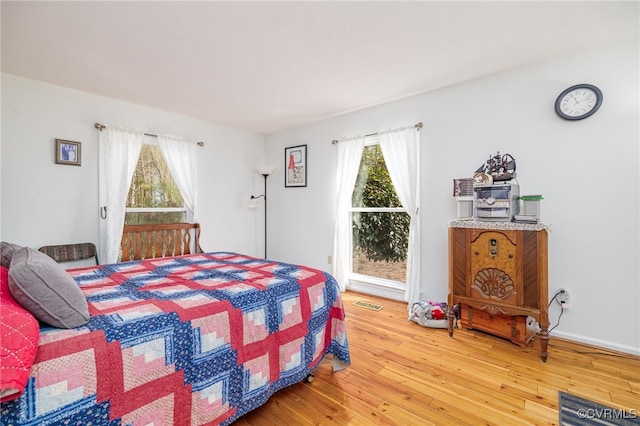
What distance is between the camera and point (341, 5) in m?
→ 1.80

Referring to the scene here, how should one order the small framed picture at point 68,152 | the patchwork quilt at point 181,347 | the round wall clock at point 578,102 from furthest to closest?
the small framed picture at point 68,152 < the round wall clock at point 578,102 < the patchwork quilt at point 181,347

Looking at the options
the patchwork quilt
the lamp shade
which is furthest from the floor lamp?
the patchwork quilt

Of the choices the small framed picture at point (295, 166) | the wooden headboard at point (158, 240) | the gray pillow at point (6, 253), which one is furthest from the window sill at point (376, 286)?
the gray pillow at point (6, 253)

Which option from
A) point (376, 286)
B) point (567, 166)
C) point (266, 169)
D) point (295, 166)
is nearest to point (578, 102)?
point (567, 166)

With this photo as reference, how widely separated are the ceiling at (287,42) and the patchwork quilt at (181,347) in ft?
5.59

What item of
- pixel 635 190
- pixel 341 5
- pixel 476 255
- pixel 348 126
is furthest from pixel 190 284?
pixel 635 190

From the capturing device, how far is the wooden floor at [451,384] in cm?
161

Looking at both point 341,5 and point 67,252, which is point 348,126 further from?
point 67,252

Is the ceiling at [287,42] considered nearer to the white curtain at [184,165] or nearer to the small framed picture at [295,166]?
the white curtain at [184,165]

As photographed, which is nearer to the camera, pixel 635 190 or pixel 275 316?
pixel 275 316

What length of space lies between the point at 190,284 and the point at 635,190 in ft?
10.7

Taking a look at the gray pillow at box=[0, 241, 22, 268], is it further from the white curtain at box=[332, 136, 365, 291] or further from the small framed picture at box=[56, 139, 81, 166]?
the white curtain at box=[332, 136, 365, 291]

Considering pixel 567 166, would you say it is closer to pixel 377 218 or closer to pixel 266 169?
pixel 377 218

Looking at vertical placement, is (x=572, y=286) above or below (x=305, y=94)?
below
